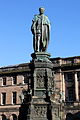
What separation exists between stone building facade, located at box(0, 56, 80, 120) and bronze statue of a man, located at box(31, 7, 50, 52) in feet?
80.1

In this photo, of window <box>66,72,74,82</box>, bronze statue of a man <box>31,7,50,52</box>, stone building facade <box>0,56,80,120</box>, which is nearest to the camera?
bronze statue of a man <box>31,7,50,52</box>

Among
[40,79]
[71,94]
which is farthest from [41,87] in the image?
[71,94]

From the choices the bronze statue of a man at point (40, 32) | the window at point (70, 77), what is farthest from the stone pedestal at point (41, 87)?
the window at point (70, 77)

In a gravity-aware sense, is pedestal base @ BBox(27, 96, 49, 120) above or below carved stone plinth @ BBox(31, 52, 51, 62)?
below

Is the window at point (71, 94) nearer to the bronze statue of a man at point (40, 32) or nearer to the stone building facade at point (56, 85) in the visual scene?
the stone building facade at point (56, 85)

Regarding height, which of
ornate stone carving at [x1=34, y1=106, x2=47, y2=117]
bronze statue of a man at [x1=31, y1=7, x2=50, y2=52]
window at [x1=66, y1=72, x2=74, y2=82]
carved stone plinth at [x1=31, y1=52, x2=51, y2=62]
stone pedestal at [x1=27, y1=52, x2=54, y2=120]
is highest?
window at [x1=66, y1=72, x2=74, y2=82]

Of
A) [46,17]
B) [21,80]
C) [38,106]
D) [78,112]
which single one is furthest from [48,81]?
[21,80]

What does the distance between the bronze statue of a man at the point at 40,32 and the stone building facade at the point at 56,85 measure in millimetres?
24404

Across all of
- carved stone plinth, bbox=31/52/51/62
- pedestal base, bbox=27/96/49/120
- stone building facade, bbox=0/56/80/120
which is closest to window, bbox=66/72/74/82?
stone building facade, bbox=0/56/80/120

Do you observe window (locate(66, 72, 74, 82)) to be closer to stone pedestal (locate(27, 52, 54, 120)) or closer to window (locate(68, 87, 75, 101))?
window (locate(68, 87, 75, 101))

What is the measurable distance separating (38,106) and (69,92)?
107 feet

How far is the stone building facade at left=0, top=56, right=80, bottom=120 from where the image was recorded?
43.5 meters

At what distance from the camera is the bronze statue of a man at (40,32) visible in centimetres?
1387

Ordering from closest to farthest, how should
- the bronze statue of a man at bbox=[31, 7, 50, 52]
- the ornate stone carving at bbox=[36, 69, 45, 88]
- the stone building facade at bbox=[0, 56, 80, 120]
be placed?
the ornate stone carving at bbox=[36, 69, 45, 88]
the bronze statue of a man at bbox=[31, 7, 50, 52]
the stone building facade at bbox=[0, 56, 80, 120]
